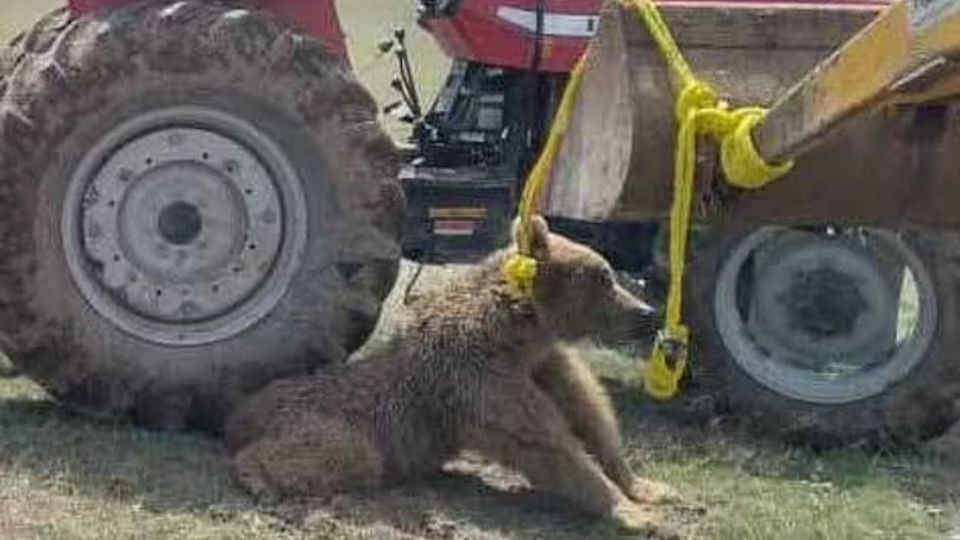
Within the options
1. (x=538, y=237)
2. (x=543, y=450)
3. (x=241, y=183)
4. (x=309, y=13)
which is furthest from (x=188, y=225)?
(x=543, y=450)

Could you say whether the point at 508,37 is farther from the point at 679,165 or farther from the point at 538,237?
the point at 679,165

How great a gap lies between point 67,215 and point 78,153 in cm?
19

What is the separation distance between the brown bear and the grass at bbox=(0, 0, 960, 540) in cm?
10

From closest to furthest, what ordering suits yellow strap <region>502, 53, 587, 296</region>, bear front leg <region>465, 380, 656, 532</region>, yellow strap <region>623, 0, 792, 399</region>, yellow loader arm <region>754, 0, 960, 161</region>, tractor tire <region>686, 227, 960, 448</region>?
yellow loader arm <region>754, 0, 960, 161</region> < yellow strap <region>623, 0, 792, 399</region> < bear front leg <region>465, 380, 656, 532</region> < yellow strap <region>502, 53, 587, 296</region> < tractor tire <region>686, 227, 960, 448</region>

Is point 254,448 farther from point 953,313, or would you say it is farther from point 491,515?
point 953,313

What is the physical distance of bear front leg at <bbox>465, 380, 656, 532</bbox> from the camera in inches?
228

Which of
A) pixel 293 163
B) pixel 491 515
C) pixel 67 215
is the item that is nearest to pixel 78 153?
pixel 67 215

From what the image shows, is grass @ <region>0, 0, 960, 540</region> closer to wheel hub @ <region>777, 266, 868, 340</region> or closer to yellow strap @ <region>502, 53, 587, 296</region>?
wheel hub @ <region>777, 266, 868, 340</region>

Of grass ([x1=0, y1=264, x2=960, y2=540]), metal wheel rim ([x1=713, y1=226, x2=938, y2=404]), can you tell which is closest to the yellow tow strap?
grass ([x1=0, y1=264, x2=960, y2=540])

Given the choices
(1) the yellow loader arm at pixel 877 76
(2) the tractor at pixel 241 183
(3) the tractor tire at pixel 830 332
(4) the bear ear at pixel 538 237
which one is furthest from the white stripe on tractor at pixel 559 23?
(1) the yellow loader arm at pixel 877 76

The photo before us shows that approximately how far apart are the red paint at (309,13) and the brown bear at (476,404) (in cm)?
103

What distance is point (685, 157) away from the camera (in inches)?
222

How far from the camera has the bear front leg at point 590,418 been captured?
6062 mm

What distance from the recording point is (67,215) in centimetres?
630
